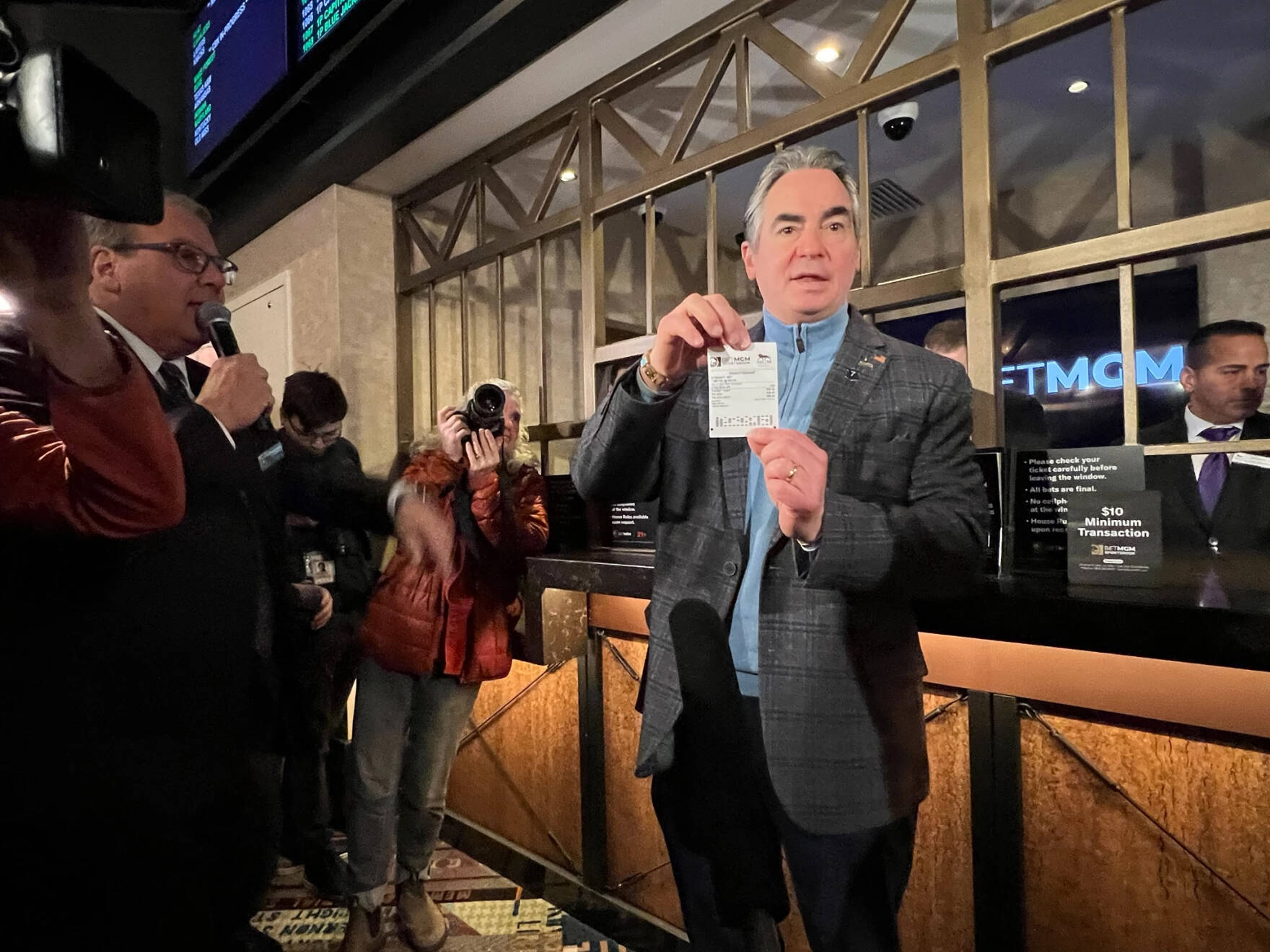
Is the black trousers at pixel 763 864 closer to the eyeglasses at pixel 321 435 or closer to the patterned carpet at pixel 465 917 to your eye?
the patterned carpet at pixel 465 917

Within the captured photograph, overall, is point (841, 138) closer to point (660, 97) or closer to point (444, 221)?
point (660, 97)

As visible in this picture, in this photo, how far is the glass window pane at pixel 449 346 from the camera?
86 cm

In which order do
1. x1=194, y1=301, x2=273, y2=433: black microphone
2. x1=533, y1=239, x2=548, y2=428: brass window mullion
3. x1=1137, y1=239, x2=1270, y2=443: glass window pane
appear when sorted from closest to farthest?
x1=194, y1=301, x2=273, y2=433: black microphone < x1=533, y1=239, x2=548, y2=428: brass window mullion < x1=1137, y1=239, x2=1270, y2=443: glass window pane

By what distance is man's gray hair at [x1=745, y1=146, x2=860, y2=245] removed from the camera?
0.77 m

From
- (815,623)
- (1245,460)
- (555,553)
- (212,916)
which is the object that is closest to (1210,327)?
(1245,460)

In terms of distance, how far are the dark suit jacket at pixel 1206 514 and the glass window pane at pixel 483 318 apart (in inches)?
43.0

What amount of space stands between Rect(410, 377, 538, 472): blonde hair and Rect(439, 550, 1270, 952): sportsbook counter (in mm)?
159

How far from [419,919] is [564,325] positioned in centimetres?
120

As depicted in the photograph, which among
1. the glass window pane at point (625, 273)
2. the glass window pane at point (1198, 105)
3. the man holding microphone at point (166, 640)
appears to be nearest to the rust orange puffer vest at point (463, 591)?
the man holding microphone at point (166, 640)

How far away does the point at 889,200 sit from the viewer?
4.02ft

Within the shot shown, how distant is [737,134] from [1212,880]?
145cm

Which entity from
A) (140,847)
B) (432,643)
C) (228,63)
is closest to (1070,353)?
(432,643)

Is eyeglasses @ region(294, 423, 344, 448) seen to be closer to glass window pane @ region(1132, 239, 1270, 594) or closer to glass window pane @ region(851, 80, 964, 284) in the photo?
glass window pane @ region(851, 80, 964, 284)

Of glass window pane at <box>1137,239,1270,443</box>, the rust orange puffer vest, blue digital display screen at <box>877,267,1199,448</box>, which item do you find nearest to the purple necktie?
the rust orange puffer vest
